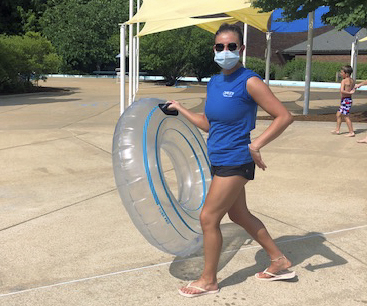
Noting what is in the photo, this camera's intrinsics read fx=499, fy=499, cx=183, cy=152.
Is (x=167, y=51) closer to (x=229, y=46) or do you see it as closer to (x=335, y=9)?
(x=335, y=9)

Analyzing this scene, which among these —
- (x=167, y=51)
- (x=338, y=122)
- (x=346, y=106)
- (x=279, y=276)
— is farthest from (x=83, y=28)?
(x=279, y=276)

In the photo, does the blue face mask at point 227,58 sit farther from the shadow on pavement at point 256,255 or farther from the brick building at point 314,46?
the brick building at point 314,46

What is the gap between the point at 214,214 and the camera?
10.9 ft

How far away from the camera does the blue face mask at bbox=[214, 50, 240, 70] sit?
3219 mm

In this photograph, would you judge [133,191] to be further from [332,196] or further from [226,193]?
[332,196]

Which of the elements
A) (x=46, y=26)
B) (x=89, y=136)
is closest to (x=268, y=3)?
(x=89, y=136)

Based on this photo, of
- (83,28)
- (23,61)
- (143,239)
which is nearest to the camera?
(143,239)

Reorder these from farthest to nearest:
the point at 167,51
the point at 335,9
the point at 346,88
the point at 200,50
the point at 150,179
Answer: the point at 200,50, the point at 167,51, the point at 335,9, the point at 346,88, the point at 150,179

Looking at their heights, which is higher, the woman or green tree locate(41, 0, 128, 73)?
green tree locate(41, 0, 128, 73)

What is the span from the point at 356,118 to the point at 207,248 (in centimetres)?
1146

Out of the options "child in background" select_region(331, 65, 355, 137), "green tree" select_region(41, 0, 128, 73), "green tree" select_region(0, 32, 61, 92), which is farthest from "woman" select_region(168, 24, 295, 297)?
"green tree" select_region(41, 0, 128, 73)

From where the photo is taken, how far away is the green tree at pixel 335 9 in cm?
1066

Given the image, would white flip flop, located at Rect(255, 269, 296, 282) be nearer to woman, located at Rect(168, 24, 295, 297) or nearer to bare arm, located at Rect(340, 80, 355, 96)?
woman, located at Rect(168, 24, 295, 297)

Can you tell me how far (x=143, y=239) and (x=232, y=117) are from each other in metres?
1.83
